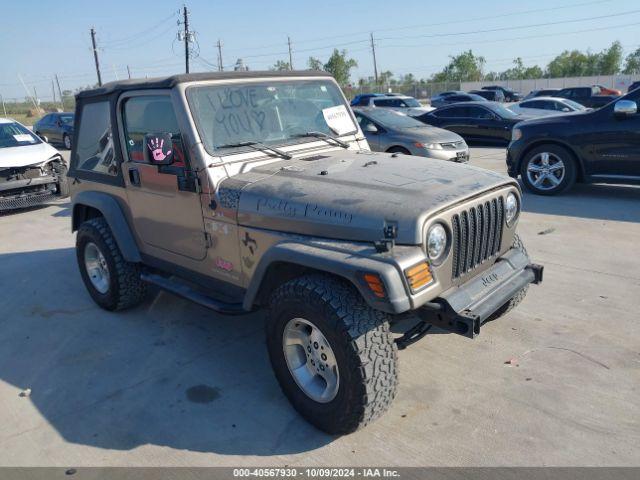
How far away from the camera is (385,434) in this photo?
3.03 meters

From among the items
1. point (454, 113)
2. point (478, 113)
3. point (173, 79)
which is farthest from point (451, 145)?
point (173, 79)

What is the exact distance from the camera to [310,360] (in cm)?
311

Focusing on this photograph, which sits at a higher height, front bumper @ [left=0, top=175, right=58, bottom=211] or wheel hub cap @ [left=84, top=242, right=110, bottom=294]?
front bumper @ [left=0, top=175, right=58, bottom=211]

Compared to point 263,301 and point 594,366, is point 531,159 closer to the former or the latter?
point 594,366

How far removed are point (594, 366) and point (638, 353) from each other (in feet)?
1.32

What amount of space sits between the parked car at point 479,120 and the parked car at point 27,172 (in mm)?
10469

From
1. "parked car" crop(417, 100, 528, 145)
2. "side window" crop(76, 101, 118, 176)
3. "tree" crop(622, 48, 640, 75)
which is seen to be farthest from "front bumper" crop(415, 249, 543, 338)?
"tree" crop(622, 48, 640, 75)

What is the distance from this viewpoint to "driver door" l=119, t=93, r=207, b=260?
3.72m

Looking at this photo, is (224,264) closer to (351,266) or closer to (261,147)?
(261,147)

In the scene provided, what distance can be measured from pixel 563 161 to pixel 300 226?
6.61m

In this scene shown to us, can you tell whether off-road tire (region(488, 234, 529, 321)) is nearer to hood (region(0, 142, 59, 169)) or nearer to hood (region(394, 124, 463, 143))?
hood (region(394, 124, 463, 143))

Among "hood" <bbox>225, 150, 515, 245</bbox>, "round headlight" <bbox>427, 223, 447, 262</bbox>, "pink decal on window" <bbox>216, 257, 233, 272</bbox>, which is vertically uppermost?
"hood" <bbox>225, 150, 515, 245</bbox>

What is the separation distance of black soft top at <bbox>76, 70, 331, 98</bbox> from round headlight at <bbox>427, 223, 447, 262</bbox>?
198cm

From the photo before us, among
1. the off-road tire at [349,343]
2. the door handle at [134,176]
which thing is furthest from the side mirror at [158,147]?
the off-road tire at [349,343]
